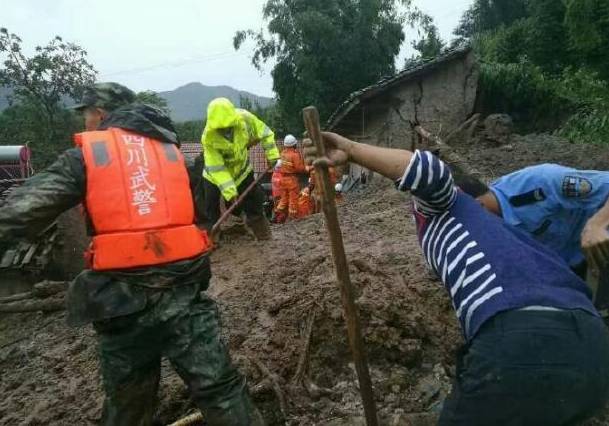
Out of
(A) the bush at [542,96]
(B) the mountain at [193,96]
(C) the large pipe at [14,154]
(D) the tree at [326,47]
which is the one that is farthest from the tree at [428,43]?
(B) the mountain at [193,96]

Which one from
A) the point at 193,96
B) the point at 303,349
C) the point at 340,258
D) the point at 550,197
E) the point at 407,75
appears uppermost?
the point at 193,96

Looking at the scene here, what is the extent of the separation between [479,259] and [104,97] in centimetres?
205

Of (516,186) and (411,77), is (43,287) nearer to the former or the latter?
(516,186)

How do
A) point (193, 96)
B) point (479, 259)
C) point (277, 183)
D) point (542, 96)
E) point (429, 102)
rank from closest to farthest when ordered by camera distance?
point (479, 259), point (277, 183), point (429, 102), point (542, 96), point (193, 96)

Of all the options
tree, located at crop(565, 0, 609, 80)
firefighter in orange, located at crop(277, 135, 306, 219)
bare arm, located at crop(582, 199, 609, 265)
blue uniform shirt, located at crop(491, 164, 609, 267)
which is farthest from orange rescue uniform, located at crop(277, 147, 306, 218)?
bare arm, located at crop(582, 199, 609, 265)

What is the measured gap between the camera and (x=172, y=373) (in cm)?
310

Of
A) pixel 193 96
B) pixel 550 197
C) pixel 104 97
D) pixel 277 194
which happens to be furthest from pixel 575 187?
pixel 193 96

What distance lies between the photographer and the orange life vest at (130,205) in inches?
81.7

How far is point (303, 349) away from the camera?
2.95 meters

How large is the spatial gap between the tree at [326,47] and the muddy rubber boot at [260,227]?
13.1 metres

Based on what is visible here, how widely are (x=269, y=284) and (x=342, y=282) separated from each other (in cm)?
238

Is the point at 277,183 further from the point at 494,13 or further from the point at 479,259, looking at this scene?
the point at 494,13

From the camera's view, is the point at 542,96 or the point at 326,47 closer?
the point at 542,96

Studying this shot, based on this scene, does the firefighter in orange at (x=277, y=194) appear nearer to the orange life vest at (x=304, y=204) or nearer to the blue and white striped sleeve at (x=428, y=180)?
the orange life vest at (x=304, y=204)
